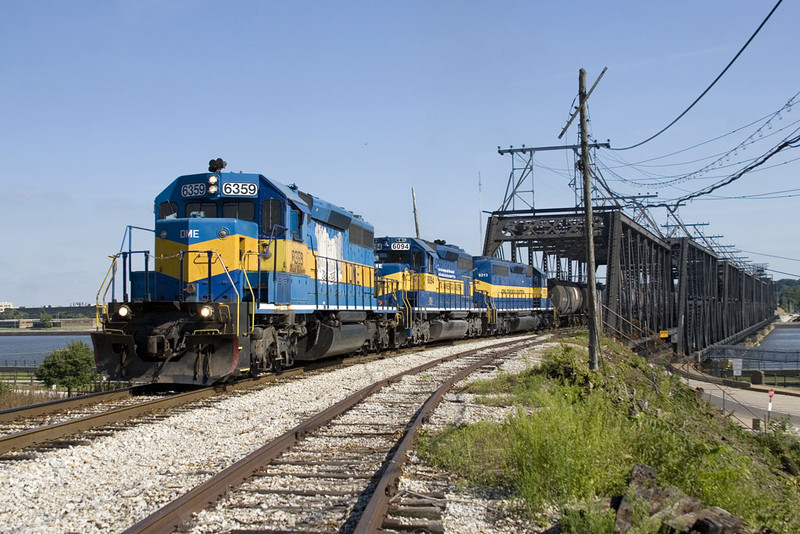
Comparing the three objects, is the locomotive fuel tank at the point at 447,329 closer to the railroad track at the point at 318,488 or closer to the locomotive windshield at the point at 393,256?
the locomotive windshield at the point at 393,256

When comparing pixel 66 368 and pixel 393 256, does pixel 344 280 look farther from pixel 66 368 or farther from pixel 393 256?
pixel 66 368

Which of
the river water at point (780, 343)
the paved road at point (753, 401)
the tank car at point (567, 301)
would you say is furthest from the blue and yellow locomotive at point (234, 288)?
the river water at point (780, 343)

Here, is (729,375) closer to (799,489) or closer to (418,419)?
(799,489)

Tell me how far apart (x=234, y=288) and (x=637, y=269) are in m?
30.7

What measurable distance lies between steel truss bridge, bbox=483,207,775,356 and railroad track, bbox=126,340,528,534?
21966 millimetres

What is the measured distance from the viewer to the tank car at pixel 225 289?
34.3 ft

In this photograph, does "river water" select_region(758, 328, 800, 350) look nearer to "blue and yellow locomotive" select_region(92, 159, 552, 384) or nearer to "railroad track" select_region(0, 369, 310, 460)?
"blue and yellow locomotive" select_region(92, 159, 552, 384)

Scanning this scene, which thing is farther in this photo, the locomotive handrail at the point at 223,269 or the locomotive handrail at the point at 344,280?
the locomotive handrail at the point at 344,280

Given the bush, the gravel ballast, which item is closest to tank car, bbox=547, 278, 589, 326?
the bush

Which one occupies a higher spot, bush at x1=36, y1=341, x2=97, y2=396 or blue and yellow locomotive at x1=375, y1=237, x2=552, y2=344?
blue and yellow locomotive at x1=375, y1=237, x2=552, y2=344

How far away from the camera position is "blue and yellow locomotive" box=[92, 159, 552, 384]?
10477 millimetres

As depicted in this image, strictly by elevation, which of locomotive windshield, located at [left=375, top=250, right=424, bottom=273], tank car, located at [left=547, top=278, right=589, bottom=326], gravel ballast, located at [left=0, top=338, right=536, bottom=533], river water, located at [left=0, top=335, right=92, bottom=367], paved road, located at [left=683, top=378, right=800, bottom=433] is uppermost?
locomotive windshield, located at [left=375, top=250, right=424, bottom=273]

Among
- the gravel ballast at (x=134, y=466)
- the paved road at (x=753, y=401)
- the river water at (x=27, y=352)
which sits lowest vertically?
the river water at (x=27, y=352)

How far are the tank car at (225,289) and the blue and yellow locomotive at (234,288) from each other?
0.06ft
